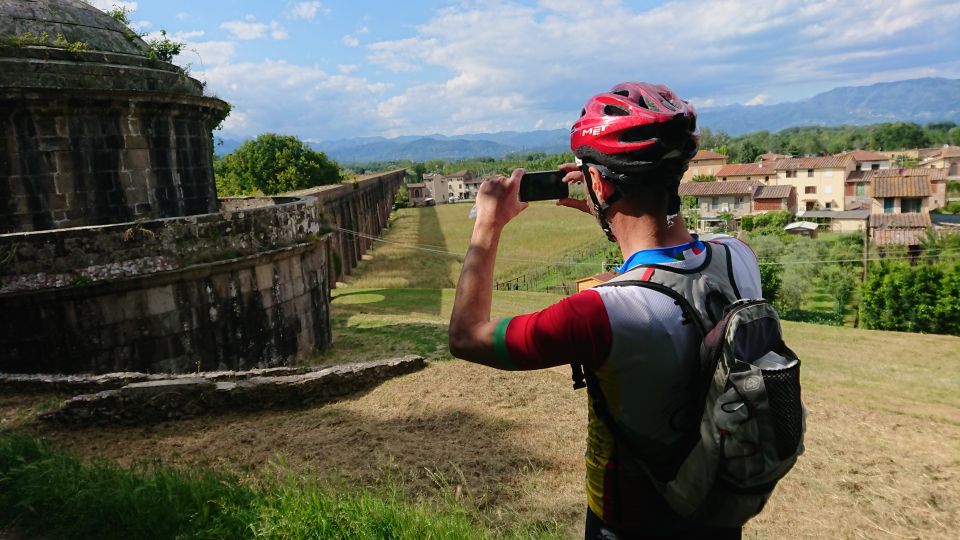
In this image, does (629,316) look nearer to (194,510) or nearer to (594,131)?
(594,131)

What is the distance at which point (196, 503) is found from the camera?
4.44 m

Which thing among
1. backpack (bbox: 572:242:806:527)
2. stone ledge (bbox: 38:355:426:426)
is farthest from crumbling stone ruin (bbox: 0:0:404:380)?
backpack (bbox: 572:242:806:527)

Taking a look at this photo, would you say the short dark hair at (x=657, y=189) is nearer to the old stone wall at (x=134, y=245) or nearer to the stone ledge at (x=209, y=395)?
the stone ledge at (x=209, y=395)

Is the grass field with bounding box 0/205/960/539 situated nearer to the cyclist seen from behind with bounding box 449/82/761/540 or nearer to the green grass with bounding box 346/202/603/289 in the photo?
the cyclist seen from behind with bounding box 449/82/761/540

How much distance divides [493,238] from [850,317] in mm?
32225

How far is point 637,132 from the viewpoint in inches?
92.0

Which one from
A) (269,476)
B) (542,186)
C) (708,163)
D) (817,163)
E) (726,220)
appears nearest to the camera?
(542,186)

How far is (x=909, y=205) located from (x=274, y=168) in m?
50.6

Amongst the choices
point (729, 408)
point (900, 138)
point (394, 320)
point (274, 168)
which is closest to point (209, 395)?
point (729, 408)

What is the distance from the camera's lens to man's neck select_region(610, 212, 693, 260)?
2.36m

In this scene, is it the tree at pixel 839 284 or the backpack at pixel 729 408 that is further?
the tree at pixel 839 284

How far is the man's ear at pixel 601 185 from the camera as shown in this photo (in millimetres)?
2377

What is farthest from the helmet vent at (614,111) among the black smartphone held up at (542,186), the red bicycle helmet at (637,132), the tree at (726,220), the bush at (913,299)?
the tree at (726,220)

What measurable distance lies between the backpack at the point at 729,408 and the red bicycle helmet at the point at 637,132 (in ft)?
1.33
